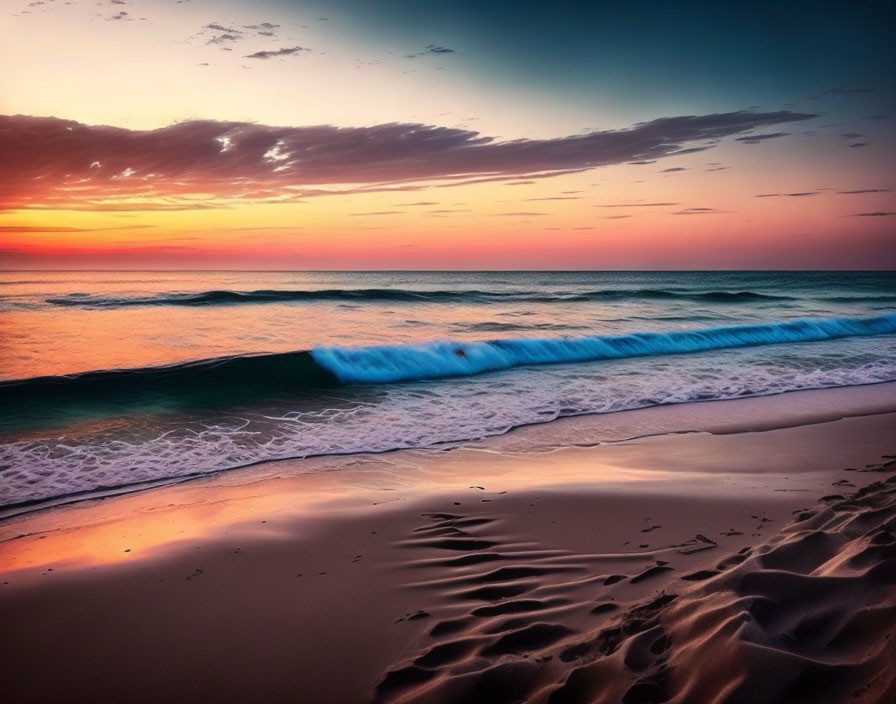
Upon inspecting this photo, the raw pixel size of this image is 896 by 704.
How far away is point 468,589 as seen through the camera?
3416mm

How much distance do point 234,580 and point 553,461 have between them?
3883 millimetres

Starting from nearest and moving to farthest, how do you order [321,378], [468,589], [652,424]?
[468,589]
[652,424]
[321,378]

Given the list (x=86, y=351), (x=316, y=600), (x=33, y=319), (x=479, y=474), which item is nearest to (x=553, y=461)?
(x=479, y=474)

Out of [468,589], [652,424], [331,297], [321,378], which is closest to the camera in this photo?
[468,589]

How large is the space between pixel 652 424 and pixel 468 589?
233 inches

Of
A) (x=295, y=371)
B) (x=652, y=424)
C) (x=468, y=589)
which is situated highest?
(x=295, y=371)

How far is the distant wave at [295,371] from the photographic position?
10391 millimetres

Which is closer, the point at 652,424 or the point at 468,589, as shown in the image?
the point at 468,589

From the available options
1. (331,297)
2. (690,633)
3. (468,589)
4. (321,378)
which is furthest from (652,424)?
(331,297)

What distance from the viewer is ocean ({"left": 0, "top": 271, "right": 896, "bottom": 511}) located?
759 cm

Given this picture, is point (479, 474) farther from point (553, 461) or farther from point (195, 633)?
point (195, 633)

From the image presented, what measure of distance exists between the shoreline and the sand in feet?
1.00

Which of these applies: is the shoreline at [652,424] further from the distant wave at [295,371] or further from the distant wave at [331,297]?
the distant wave at [331,297]

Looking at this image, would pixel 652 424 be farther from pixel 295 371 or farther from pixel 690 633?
pixel 295 371
